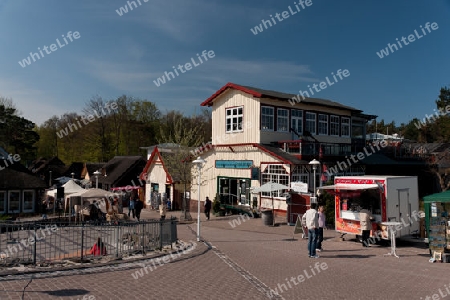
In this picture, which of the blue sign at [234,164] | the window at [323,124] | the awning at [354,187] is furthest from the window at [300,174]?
the awning at [354,187]

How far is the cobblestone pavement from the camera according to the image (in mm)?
8281

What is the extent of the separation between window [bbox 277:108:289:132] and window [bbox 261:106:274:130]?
2.25 feet

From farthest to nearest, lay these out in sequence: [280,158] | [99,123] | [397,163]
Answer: [99,123] → [397,163] → [280,158]

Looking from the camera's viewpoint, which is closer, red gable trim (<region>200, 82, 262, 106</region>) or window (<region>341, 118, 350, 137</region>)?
red gable trim (<region>200, 82, 262, 106</region>)

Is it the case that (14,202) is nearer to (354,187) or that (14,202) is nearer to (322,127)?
(322,127)

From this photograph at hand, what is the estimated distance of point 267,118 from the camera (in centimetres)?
2664

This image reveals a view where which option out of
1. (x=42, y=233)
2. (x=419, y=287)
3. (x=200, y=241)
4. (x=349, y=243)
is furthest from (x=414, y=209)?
(x=42, y=233)

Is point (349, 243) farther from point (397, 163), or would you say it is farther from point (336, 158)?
point (397, 163)

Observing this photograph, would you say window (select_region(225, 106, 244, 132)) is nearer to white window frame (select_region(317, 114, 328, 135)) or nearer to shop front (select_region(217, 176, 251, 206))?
shop front (select_region(217, 176, 251, 206))

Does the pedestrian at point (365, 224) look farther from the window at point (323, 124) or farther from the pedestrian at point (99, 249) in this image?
the window at point (323, 124)

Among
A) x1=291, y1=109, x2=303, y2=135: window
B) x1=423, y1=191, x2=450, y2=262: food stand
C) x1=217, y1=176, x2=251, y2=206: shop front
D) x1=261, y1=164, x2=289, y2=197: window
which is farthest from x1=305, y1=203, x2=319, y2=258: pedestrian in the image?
x1=291, y1=109, x2=303, y2=135: window

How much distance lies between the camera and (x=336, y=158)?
83.5 ft

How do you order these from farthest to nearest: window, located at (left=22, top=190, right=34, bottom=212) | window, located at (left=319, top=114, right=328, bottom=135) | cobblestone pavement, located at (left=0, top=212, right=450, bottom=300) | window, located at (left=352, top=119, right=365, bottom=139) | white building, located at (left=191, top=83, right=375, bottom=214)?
1. window, located at (left=352, top=119, right=365, bottom=139)
2. window, located at (left=22, top=190, right=34, bottom=212)
3. window, located at (left=319, top=114, right=328, bottom=135)
4. white building, located at (left=191, top=83, right=375, bottom=214)
5. cobblestone pavement, located at (left=0, top=212, right=450, bottom=300)

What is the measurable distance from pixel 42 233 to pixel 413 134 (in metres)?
75.8
